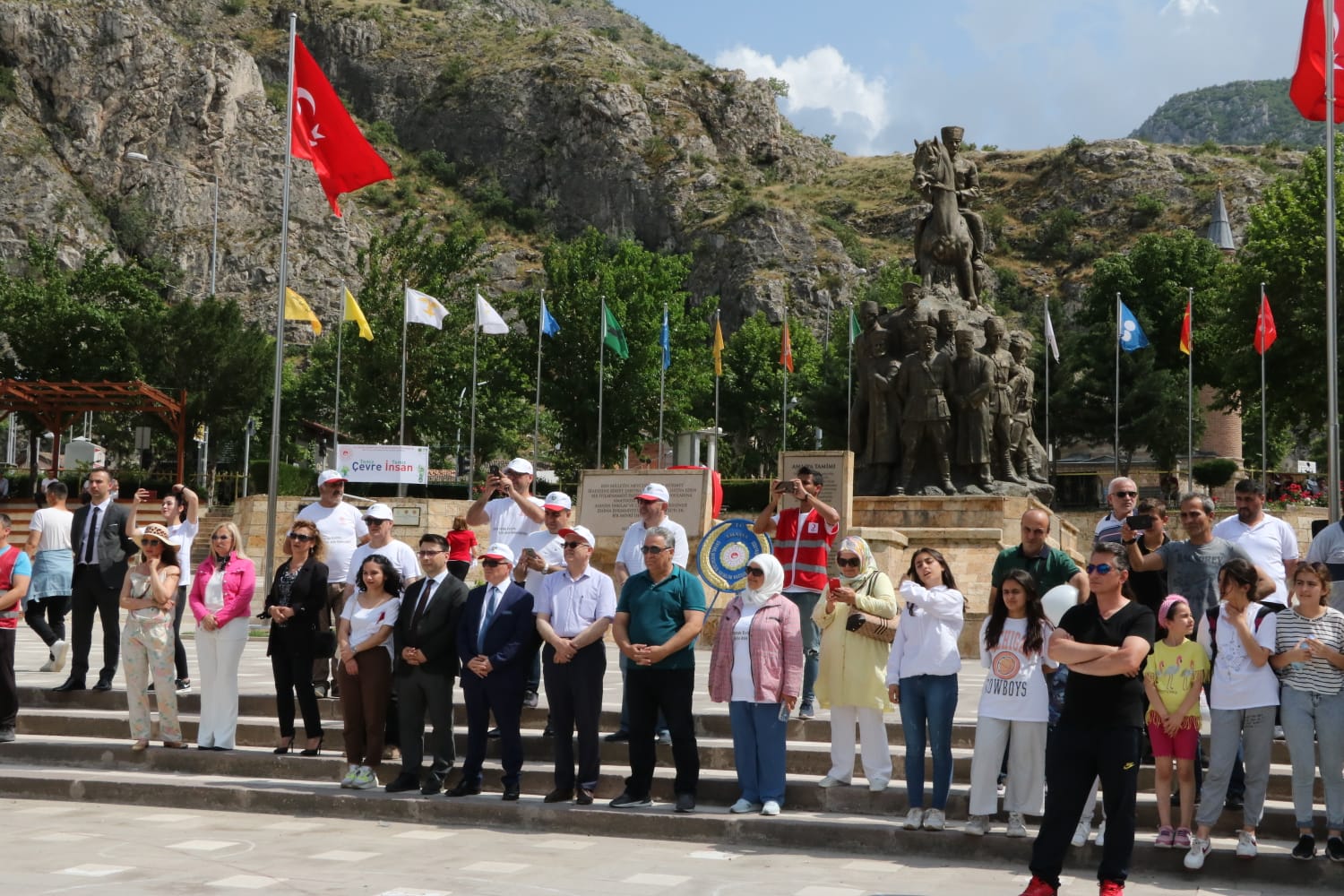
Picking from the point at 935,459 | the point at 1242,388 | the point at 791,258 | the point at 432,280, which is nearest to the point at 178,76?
the point at 791,258

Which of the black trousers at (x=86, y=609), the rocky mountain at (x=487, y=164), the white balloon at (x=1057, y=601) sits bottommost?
the black trousers at (x=86, y=609)

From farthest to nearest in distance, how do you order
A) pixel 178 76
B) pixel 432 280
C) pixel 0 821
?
1. pixel 178 76
2. pixel 432 280
3. pixel 0 821

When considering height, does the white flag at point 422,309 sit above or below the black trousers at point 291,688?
above

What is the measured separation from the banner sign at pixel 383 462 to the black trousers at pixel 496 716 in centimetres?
2517

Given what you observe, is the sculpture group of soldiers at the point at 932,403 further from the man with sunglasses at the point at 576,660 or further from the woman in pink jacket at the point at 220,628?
the woman in pink jacket at the point at 220,628

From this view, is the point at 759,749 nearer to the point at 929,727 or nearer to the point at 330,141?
the point at 929,727

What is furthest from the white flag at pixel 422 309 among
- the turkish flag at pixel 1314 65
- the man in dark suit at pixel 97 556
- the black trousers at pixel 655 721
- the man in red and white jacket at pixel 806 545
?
the black trousers at pixel 655 721

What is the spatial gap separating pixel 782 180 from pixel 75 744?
10875 centimetres

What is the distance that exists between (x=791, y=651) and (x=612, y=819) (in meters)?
1.45

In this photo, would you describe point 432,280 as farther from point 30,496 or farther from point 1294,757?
point 1294,757

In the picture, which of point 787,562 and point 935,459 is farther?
point 935,459

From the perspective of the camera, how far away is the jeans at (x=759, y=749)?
803 cm

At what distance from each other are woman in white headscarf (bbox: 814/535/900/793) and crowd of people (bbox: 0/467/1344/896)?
0.02 m

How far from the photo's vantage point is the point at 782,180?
115062 millimetres
